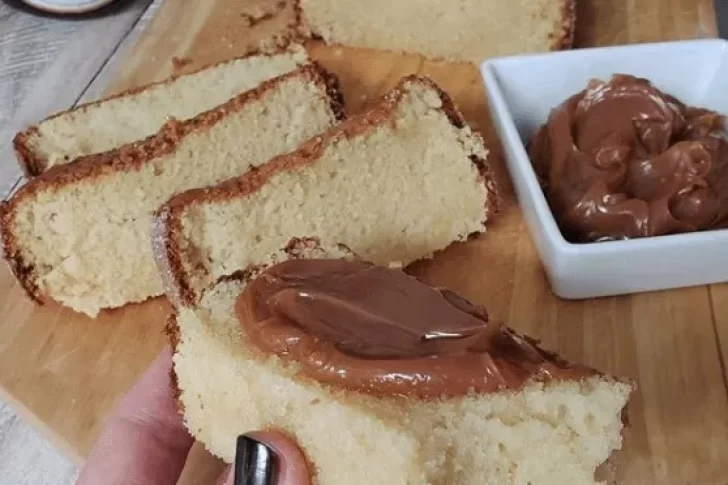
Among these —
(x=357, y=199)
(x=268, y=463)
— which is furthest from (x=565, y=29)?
(x=268, y=463)

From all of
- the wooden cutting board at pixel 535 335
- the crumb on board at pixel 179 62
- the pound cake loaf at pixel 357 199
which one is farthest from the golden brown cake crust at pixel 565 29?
the pound cake loaf at pixel 357 199

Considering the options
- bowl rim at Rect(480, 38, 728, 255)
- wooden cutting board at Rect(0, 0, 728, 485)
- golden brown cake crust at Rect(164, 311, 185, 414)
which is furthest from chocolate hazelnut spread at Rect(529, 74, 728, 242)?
golden brown cake crust at Rect(164, 311, 185, 414)

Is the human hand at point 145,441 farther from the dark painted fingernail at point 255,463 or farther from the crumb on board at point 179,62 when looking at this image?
the crumb on board at point 179,62

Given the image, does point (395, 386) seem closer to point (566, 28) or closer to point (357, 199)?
point (357, 199)

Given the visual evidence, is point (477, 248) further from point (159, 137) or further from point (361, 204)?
point (159, 137)

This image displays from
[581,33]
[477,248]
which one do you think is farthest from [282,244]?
[581,33]

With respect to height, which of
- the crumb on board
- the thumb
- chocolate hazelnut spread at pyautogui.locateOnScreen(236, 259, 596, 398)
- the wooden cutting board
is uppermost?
chocolate hazelnut spread at pyautogui.locateOnScreen(236, 259, 596, 398)

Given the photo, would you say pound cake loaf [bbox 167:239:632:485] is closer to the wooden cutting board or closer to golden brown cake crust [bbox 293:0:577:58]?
the wooden cutting board
